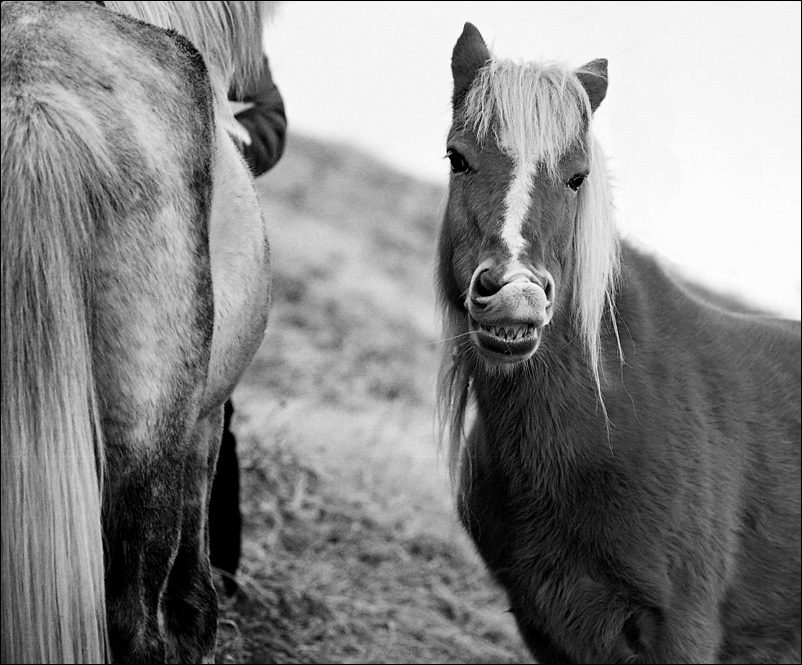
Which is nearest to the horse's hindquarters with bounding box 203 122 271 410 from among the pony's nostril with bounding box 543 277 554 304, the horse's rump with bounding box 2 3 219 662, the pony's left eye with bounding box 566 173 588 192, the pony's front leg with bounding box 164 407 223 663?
the pony's front leg with bounding box 164 407 223 663

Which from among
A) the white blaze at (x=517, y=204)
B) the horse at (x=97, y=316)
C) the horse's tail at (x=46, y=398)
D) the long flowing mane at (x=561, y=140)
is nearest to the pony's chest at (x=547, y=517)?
the long flowing mane at (x=561, y=140)

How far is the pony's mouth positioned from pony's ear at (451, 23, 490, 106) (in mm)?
938

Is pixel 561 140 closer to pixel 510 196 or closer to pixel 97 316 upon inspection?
pixel 510 196

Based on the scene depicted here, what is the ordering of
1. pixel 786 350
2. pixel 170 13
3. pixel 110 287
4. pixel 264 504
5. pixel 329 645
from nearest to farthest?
pixel 110 287 → pixel 170 13 → pixel 786 350 → pixel 329 645 → pixel 264 504

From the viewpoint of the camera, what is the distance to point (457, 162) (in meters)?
2.91

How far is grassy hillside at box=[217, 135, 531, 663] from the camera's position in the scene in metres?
4.13

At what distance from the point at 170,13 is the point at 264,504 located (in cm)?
299

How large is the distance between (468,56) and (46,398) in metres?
1.88

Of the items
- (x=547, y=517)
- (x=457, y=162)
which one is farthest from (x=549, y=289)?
(x=547, y=517)

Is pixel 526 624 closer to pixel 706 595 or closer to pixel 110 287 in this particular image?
pixel 706 595

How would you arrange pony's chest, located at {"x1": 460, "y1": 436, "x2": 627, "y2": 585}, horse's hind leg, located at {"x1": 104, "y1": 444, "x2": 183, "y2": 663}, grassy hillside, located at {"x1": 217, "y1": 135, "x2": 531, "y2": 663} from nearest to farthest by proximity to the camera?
horse's hind leg, located at {"x1": 104, "y1": 444, "x2": 183, "y2": 663}, pony's chest, located at {"x1": 460, "y1": 436, "x2": 627, "y2": 585}, grassy hillside, located at {"x1": 217, "y1": 135, "x2": 531, "y2": 663}

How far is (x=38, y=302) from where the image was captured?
182 cm

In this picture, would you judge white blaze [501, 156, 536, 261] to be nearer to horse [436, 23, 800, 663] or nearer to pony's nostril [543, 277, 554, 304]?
horse [436, 23, 800, 663]

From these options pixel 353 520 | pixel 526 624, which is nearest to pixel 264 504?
pixel 353 520
